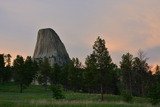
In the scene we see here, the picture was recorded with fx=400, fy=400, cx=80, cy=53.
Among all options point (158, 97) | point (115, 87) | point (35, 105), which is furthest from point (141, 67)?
point (35, 105)

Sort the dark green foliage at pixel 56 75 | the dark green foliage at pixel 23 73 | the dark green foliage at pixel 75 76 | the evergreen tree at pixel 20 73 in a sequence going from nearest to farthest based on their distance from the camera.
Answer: the evergreen tree at pixel 20 73, the dark green foliage at pixel 23 73, the dark green foliage at pixel 75 76, the dark green foliage at pixel 56 75

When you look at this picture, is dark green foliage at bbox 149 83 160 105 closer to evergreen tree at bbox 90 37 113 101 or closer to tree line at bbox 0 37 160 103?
tree line at bbox 0 37 160 103

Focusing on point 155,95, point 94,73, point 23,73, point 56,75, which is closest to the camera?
point 155,95

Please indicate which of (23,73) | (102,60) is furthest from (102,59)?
(23,73)

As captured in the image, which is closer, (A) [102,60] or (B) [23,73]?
(A) [102,60]

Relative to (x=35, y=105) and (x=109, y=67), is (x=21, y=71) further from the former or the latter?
(x=35, y=105)

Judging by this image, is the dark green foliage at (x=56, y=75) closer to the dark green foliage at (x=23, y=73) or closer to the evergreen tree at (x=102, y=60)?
the dark green foliage at (x=23, y=73)

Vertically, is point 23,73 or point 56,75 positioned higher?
point 56,75

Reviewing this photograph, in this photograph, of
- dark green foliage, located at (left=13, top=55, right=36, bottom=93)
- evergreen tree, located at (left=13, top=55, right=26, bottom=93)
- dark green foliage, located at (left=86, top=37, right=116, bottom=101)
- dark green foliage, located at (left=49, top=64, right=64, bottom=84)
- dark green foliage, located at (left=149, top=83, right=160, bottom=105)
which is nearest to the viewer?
dark green foliage, located at (left=149, top=83, right=160, bottom=105)

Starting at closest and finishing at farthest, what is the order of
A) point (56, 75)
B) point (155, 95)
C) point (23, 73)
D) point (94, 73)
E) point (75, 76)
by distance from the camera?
point (155, 95), point (94, 73), point (23, 73), point (75, 76), point (56, 75)

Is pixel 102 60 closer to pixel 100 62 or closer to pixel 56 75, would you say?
pixel 100 62

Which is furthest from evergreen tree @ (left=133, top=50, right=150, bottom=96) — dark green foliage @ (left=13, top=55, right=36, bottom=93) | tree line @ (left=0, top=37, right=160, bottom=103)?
dark green foliage @ (left=13, top=55, right=36, bottom=93)

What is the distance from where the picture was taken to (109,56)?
88.4m

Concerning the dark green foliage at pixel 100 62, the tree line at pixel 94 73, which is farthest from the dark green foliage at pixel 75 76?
the dark green foliage at pixel 100 62
